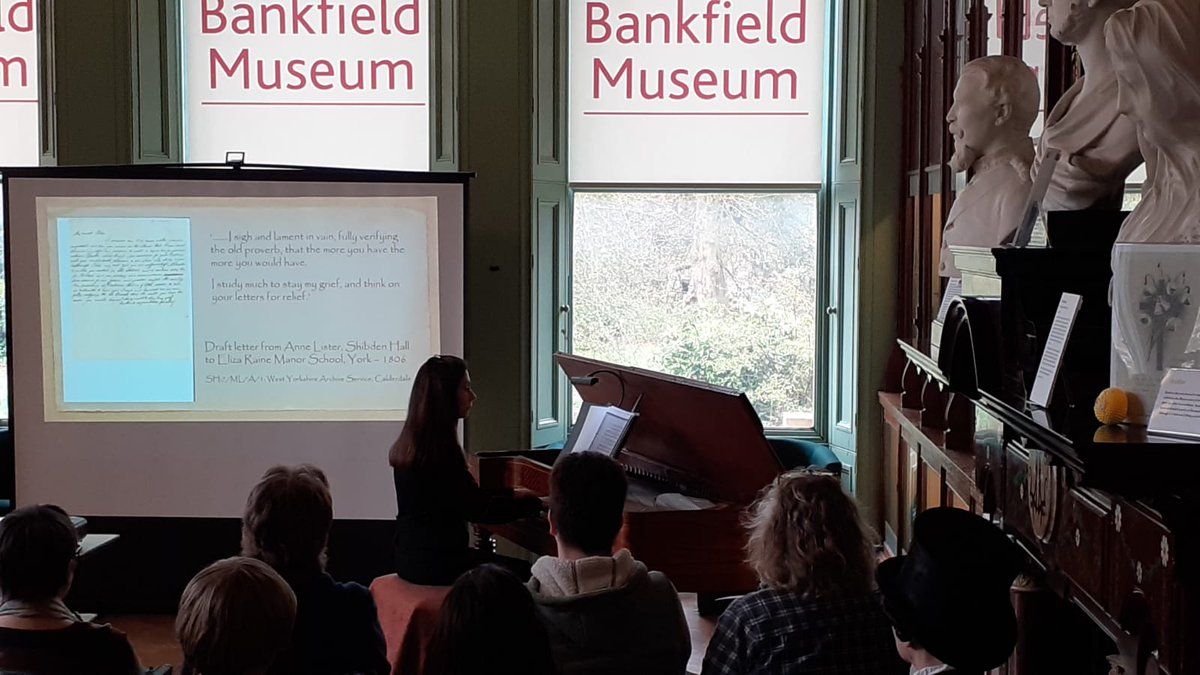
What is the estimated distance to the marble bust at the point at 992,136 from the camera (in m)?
3.01

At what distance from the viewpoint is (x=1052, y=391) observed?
1.93 m

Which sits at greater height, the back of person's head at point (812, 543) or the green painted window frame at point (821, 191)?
the green painted window frame at point (821, 191)

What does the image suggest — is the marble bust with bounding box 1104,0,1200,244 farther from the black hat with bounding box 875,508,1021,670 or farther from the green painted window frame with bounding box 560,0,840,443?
the green painted window frame with bounding box 560,0,840,443

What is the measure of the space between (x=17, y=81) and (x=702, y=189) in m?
3.15

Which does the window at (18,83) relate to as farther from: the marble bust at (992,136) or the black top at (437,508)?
the marble bust at (992,136)

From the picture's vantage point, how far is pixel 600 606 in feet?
7.45

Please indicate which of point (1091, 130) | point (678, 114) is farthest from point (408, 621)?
point (678, 114)

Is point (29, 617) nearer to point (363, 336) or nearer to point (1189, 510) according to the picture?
point (1189, 510)

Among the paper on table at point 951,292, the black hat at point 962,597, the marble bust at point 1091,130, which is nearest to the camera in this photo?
the black hat at point 962,597

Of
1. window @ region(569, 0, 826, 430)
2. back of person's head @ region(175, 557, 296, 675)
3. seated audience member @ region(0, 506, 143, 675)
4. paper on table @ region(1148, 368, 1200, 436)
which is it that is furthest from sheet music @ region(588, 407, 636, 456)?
paper on table @ region(1148, 368, 1200, 436)

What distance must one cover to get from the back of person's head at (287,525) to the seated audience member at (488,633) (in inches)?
31.6

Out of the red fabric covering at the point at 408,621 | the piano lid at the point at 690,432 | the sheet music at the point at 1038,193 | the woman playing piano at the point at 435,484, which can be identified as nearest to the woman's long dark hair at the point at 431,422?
the woman playing piano at the point at 435,484

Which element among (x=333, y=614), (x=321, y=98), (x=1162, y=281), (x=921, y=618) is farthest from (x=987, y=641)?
(x=321, y=98)

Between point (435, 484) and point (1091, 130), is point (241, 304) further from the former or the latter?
point (1091, 130)
